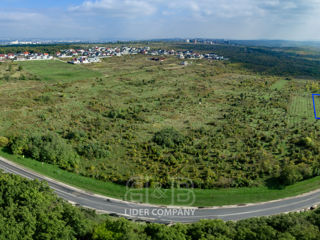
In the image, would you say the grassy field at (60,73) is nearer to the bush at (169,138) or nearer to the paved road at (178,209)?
the bush at (169,138)

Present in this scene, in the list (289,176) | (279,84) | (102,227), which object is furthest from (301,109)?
(102,227)

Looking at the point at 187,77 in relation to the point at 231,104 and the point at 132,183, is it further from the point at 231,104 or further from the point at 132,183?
the point at 132,183

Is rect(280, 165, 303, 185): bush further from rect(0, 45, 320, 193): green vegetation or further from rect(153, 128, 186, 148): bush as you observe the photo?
rect(153, 128, 186, 148): bush

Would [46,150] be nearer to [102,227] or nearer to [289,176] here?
[102,227]

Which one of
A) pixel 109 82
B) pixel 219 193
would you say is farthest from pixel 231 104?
pixel 109 82

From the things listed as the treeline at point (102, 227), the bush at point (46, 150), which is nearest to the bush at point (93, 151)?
the bush at point (46, 150)
